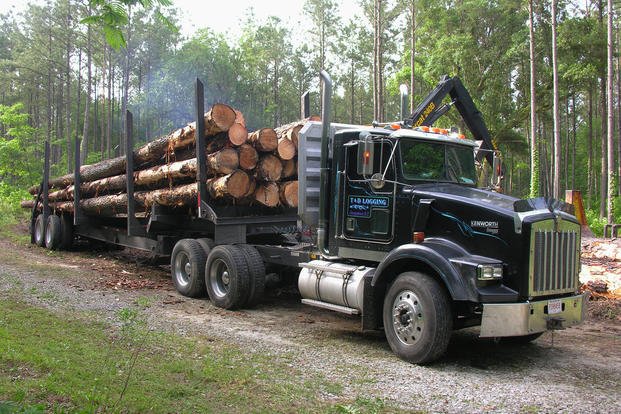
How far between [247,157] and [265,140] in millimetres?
417

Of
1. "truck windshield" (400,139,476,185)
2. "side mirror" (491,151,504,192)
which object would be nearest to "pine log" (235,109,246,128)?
"truck windshield" (400,139,476,185)

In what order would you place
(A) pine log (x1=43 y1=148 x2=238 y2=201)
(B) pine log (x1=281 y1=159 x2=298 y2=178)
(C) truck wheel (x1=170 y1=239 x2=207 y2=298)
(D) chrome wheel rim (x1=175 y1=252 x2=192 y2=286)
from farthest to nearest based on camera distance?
(D) chrome wheel rim (x1=175 y1=252 x2=192 y2=286) → (C) truck wheel (x1=170 y1=239 x2=207 y2=298) → (B) pine log (x1=281 y1=159 x2=298 y2=178) → (A) pine log (x1=43 y1=148 x2=238 y2=201)

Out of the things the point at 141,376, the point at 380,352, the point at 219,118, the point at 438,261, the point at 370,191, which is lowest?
the point at 380,352

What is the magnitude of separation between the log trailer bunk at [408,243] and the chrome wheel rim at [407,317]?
13 mm

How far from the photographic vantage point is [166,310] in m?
8.24

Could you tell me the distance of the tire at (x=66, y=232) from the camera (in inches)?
623

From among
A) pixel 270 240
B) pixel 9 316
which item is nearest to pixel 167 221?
pixel 270 240

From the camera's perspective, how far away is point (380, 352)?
625 cm

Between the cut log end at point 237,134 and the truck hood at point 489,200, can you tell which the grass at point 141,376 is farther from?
the cut log end at point 237,134

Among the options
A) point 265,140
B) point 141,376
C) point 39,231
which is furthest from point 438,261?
point 39,231

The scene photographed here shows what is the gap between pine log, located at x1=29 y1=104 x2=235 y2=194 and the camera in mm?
8805

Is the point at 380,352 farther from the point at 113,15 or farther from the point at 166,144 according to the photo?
the point at 166,144

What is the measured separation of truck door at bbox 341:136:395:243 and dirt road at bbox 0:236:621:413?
1436 millimetres

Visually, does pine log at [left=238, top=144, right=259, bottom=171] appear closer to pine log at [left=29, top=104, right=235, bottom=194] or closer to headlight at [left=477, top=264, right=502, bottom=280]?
pine log at [left=29, top=104, right=235, bottom=194]
